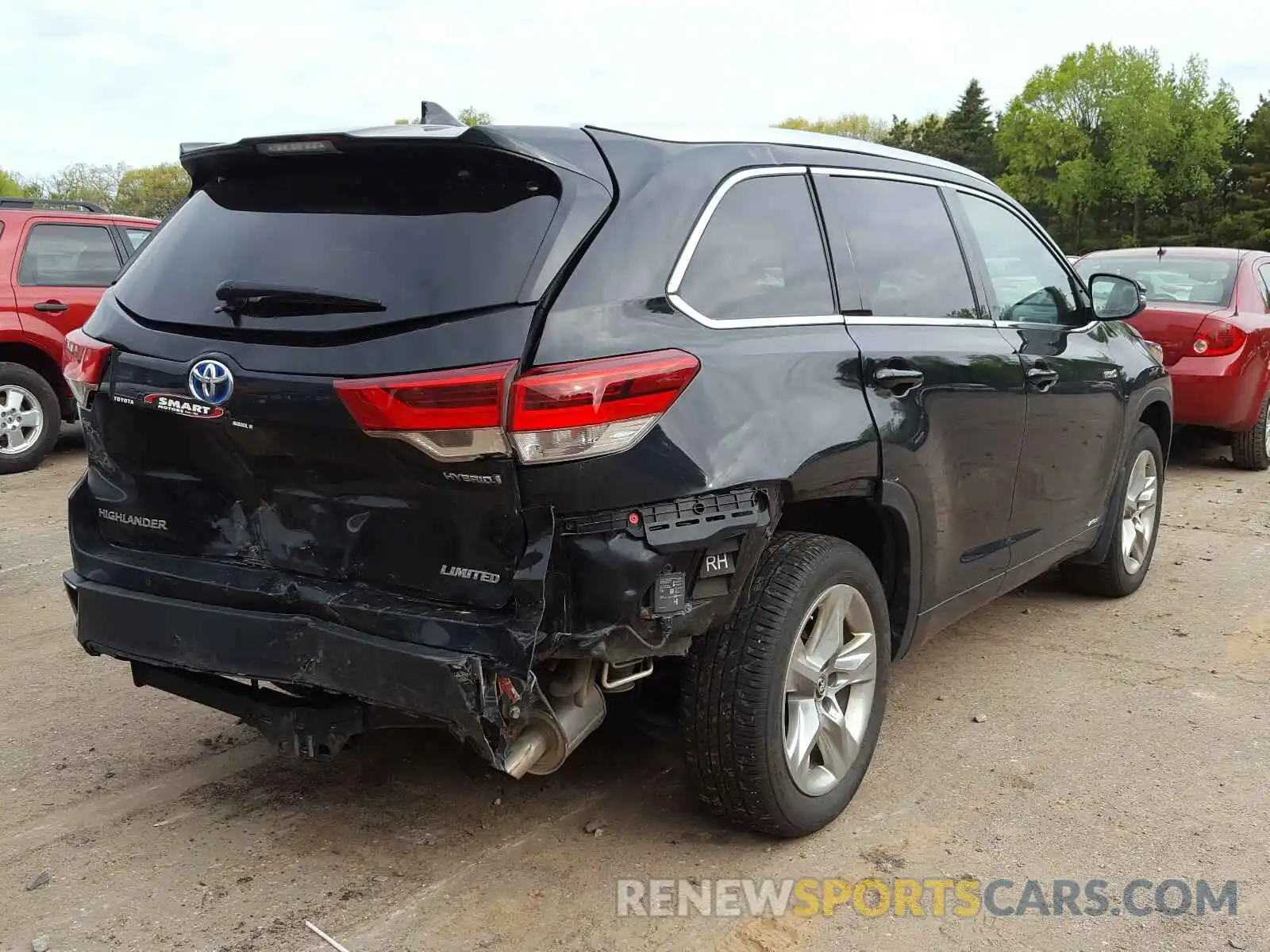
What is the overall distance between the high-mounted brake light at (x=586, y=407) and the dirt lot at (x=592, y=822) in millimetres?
1174

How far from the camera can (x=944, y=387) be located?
3.45 metres

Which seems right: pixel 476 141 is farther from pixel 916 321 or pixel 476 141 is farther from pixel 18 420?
pixel 18 420

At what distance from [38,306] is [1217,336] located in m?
8.76

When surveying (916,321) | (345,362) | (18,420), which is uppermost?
(916,321)

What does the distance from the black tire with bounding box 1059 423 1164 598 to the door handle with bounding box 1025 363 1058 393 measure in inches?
43.1

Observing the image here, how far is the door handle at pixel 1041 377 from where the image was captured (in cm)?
397

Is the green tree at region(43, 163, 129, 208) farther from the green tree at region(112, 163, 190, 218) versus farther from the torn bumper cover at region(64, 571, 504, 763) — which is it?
the torn bumper cover at region(64, 571, 504, 763)

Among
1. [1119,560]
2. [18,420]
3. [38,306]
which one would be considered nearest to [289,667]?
[1119,560]

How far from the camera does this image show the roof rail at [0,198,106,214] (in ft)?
29.5

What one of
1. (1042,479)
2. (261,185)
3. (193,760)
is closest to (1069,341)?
(1042,479)

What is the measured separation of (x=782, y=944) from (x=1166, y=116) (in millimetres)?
71733

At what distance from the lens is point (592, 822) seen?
319cm

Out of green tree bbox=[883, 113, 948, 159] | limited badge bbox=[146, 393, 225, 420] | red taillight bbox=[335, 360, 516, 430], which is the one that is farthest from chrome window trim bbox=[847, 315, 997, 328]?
green tree bbox=[883, 113, 948, 159]

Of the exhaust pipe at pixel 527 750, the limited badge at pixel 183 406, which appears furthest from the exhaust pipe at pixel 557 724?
the limited badge at pixel 183 406
